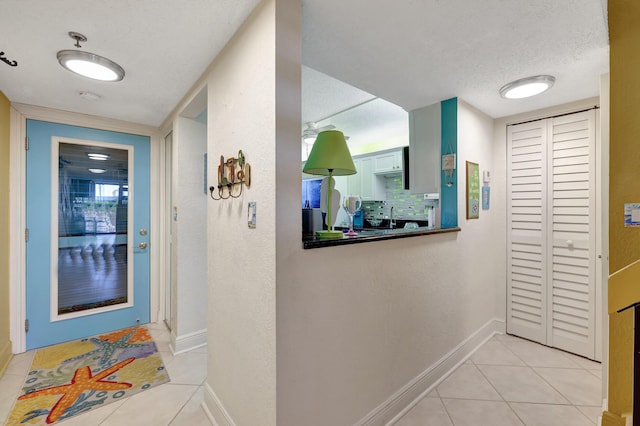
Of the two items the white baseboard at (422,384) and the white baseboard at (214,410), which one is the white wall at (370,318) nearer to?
the white baseboard at (422,384)

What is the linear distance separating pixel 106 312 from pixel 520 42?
13.5ft

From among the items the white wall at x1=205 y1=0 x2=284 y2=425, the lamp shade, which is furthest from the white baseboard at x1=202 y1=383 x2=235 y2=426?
the lamp shade

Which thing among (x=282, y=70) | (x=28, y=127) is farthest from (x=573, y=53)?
(x=28, y=127)

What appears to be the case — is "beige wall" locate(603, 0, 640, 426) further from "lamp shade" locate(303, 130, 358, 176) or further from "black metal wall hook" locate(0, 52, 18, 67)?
"black metal wall hook" locate(0, 52, 18, 67)

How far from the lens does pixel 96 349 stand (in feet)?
8.23

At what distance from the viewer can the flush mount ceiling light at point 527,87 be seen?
6.41ft

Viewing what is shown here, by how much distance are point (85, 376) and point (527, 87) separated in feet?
13.0

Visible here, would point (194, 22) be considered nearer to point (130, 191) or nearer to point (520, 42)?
point (520, 42)

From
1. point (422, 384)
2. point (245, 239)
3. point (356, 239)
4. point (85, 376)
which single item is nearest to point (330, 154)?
point (356, 239)

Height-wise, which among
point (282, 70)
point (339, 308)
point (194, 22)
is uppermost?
point (194, 22)

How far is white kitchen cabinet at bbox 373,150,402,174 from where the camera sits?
4.02 meters

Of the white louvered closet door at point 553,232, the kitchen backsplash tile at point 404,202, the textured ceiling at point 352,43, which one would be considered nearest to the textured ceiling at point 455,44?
the textured ceiling at point 352,43

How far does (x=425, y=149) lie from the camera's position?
2.56 metres

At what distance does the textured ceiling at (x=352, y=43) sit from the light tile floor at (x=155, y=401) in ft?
7.17
